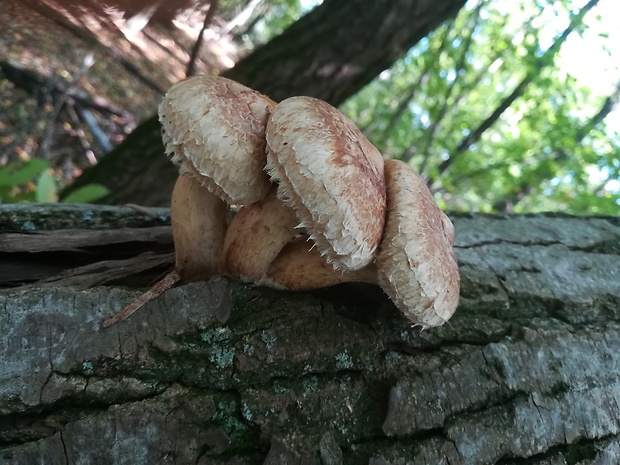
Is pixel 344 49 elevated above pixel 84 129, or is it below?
above

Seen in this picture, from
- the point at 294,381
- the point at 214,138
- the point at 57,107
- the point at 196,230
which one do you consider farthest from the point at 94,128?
the point at 294,381

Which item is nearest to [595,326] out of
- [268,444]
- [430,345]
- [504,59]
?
[430,345]

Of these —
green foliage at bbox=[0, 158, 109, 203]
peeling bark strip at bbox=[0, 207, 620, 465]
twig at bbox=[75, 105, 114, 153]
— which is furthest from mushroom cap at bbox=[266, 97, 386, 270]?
twig at bbox=[75, 105, 114, 153]

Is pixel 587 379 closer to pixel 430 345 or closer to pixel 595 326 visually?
pixel 595 326

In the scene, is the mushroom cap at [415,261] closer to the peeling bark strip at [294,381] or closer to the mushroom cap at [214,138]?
the peeling bark strip at [294,381]

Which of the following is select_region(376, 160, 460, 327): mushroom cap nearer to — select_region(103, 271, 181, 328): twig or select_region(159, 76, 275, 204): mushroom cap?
select_region(159, 76, 275, 204): mushroom cap

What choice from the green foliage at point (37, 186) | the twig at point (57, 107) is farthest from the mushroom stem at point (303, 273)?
the twig at point (57, 107)

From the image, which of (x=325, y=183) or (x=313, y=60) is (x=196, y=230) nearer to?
(x=325, y=183)
